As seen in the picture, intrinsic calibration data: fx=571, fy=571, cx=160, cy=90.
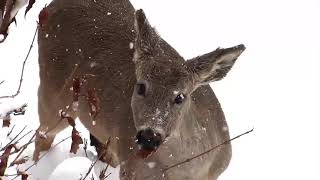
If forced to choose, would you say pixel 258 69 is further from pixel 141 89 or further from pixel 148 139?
pixel 148 139

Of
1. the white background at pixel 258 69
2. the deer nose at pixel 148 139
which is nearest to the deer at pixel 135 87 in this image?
the deer nose at pixel 148 139

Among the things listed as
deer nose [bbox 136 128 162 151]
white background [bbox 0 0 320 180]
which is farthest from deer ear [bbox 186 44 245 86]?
white background [bbox 0 0 320 180]

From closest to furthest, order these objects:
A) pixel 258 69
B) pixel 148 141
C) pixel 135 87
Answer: pixel 148 141 < pixel 135 87 < pixel 258 69

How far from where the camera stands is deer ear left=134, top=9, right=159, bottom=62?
4.98 metres

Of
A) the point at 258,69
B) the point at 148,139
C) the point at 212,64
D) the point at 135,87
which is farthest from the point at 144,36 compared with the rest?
the point at 258,69

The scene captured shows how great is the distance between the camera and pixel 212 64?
4.96 meters

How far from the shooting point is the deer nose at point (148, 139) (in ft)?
13.1

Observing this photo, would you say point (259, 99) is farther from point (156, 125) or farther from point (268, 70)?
point (156, 125)

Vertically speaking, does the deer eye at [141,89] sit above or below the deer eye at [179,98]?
above

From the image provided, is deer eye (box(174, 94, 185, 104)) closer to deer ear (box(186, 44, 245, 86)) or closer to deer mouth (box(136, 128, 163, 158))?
deer ear (box(186, 44, 245, 86))

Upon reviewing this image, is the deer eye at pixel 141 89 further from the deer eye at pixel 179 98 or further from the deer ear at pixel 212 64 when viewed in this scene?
the deer ear at pixel 212 64

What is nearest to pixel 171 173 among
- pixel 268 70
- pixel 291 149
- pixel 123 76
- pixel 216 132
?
pixel 216 132

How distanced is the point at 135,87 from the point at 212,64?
71 centimetres

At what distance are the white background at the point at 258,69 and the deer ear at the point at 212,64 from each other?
120 inches
